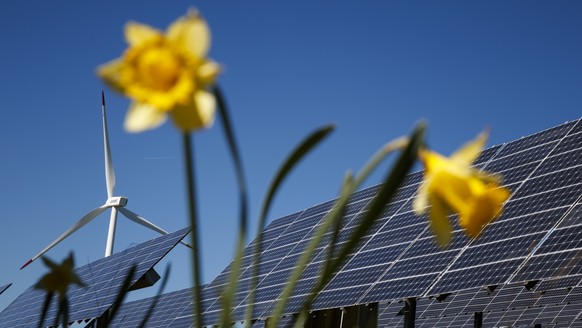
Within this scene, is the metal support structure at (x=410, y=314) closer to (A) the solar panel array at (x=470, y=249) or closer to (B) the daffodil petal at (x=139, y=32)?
(A) the solar panel array at (x=470, y=249)

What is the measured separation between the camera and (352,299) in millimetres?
14812

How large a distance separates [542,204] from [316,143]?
44.4ft

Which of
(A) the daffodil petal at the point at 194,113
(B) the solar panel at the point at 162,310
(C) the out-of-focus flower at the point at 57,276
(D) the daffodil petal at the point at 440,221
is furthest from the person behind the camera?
(B) the solar panel at the point at 162,310

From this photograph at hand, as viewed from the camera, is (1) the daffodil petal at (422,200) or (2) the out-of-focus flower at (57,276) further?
(2) the out-of-focus flower at (57,276)

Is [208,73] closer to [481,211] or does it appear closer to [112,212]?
[481,211]

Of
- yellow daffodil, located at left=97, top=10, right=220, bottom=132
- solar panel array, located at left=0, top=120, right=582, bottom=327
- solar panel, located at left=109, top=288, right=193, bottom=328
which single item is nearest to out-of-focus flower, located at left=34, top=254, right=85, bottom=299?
yellow daffodil, located at left=97, top=10, right=220, bottom=132

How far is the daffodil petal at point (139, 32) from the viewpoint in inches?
59.5

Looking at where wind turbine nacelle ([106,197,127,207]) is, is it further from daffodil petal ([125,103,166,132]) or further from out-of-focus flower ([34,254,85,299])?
daffodil petal ([125,103,166,132])

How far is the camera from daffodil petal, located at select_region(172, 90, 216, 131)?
4.60 feet

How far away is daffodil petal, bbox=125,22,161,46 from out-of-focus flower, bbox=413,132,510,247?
2.00ft

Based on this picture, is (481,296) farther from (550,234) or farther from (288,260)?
(550,234)

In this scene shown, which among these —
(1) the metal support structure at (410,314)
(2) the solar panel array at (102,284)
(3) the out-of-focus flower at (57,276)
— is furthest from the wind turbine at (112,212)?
(3) the out-of-focus flower at (57,276)

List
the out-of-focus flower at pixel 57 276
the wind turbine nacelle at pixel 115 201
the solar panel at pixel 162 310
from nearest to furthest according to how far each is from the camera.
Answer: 1. the out-of-focus flower at pixel 57 276
2. the solar panel at pixel 162 310
3. the wind turbine nacelle at pixel 115 201

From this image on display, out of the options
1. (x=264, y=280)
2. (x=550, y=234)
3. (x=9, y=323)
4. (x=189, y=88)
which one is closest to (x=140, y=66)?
(x=189, y=88)
